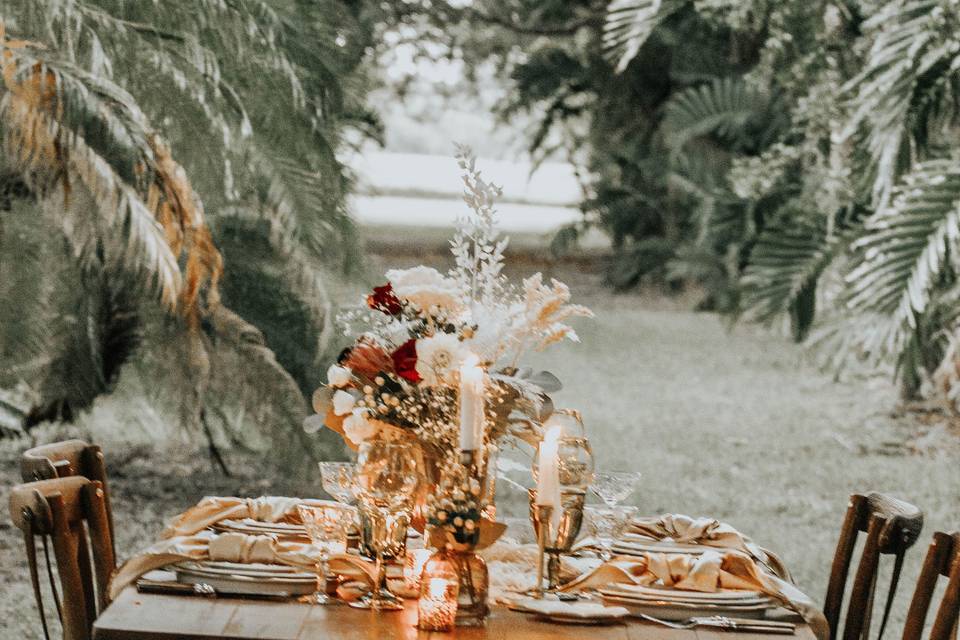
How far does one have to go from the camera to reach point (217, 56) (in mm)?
6340

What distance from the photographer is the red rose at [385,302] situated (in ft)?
8.74

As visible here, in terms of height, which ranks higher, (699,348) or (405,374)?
(405,374)

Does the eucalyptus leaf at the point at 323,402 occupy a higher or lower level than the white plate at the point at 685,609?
higher

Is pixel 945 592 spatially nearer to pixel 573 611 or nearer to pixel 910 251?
pixel 573 611

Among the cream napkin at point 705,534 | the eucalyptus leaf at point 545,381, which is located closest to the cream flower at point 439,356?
the eucalyptus leaf at point 545,381

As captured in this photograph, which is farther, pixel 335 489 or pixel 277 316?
pixel 277 316

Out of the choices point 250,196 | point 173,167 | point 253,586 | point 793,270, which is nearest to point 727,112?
point 793,270

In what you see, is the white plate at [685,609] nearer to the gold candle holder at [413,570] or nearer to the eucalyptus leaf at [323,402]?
the gold candle holder at [413,570]

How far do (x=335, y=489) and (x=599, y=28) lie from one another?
13.3 m

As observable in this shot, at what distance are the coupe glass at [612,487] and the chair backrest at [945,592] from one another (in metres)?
0.60

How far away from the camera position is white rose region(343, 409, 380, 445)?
8.36 ft

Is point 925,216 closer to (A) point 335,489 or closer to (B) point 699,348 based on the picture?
(A) point 335,489

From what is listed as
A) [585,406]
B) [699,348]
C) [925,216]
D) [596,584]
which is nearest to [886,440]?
[585,406]

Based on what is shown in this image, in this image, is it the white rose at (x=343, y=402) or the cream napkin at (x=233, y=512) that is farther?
the cream napkin at (x=233, y=512)
